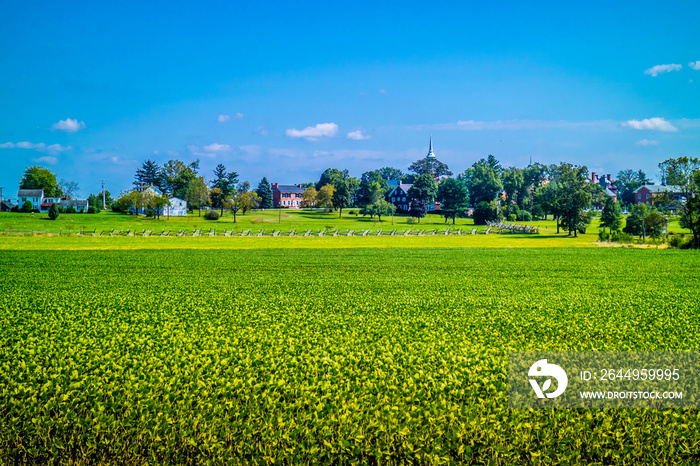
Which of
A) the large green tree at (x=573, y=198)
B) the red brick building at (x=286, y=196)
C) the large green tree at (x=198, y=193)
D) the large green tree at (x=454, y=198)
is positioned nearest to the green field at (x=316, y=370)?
the large green tree at (x=573, y=198)

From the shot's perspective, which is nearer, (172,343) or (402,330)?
(172,343)

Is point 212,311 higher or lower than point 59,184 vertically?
lower

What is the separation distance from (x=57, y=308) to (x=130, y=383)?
26.7 feet

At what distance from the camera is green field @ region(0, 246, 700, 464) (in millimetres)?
6160

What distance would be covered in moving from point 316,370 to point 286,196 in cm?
16471

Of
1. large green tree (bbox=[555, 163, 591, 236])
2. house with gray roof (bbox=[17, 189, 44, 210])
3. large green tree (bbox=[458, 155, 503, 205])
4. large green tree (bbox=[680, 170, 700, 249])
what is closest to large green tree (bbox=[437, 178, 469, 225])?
large green tree (bbox=[458, 155, 503, 205])

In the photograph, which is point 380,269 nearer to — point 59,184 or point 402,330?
point 402,330

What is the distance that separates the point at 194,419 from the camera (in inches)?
269

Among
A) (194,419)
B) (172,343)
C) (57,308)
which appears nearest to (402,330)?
(172,343)

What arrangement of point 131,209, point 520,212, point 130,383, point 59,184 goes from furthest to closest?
point 59,184 < point 520,212 < point 131,209 < point 130,383

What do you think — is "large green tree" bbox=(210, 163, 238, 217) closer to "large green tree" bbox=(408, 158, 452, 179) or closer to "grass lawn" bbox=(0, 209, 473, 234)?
"grass lawn" bbox=(0, 209, 473, 234)

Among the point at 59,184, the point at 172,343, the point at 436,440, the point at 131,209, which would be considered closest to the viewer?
the point at 436,440

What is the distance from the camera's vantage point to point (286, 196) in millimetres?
171375

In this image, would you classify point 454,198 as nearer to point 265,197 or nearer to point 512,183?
point 512,183
